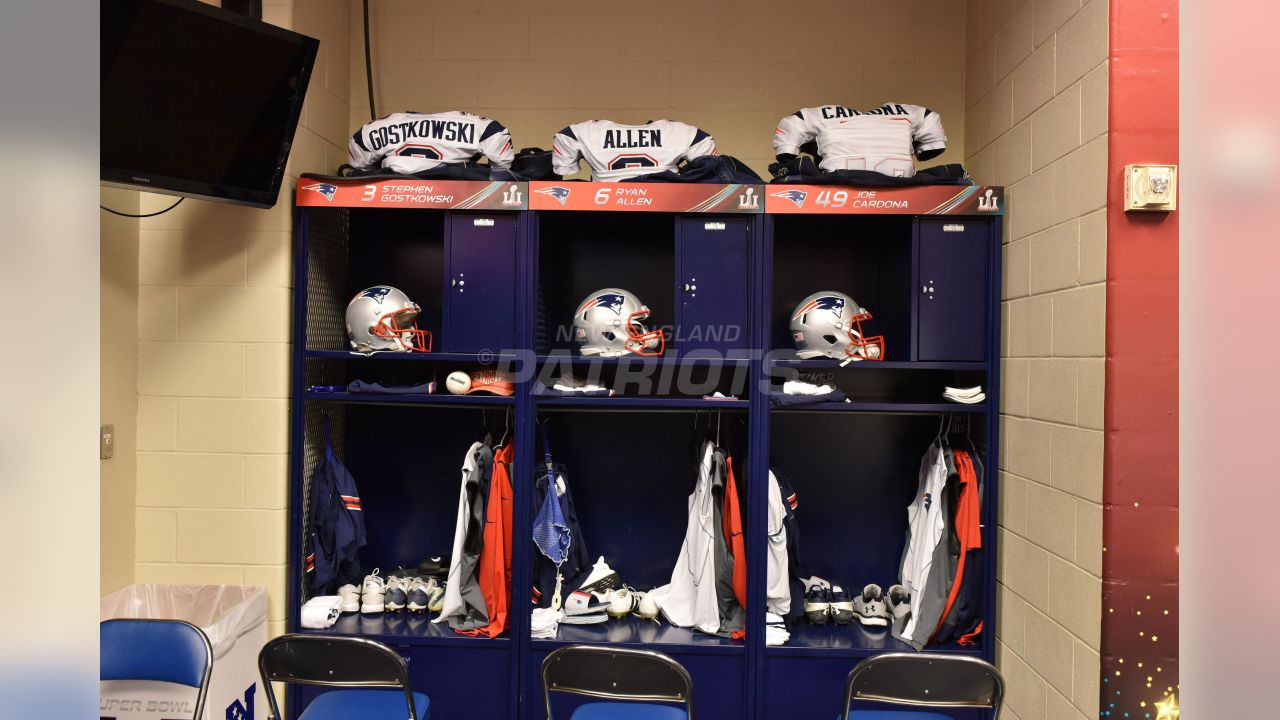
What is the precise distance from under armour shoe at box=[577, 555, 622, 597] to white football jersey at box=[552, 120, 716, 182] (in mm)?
1598

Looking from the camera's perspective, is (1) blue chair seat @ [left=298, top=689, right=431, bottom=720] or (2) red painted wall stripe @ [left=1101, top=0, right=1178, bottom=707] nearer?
(2) red painted wall stripe @ [left=1101, top=0, right=1178, bottom=707]

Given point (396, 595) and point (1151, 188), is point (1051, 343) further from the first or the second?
point (396, 595)

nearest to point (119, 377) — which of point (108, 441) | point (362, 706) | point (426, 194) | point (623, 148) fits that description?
point (108, 441)

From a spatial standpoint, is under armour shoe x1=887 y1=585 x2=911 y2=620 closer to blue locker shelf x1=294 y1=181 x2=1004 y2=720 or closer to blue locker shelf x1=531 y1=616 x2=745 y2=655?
blue locker shelf x1=294 y1=181 x2=1004 y2=720

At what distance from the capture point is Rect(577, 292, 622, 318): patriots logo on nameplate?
2.87 meters

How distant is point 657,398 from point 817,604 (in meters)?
1.05

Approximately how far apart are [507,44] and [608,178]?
1.00 m

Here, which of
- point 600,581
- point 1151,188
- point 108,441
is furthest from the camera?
point 600,581

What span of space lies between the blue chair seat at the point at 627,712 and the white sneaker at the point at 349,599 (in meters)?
1.21

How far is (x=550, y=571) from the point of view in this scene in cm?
291

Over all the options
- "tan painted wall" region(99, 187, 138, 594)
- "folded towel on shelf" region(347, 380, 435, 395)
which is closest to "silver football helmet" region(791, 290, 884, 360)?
"folded towel on shelf" region(347, 380, 435, 395)

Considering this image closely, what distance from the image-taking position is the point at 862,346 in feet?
9.25
